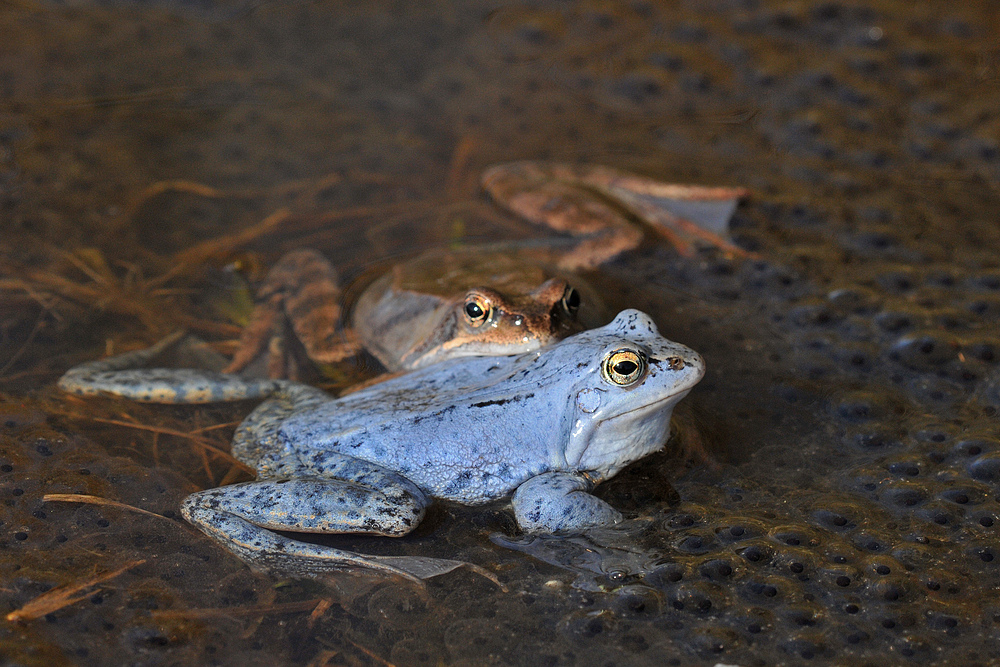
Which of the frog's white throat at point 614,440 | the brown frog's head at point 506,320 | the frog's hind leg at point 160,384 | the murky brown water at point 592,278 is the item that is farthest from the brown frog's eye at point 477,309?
the frog's hind leg at point 160,384

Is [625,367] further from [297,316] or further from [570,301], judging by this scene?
[297,316]

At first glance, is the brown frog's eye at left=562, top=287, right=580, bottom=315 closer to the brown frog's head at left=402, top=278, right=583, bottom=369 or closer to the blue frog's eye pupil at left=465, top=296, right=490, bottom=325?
the brown frog's head at left=402, top=278, right=583, bottom=369

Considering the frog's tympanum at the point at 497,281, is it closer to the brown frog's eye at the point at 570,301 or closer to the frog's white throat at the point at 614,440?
the brown frog's eye at the point at 570,301

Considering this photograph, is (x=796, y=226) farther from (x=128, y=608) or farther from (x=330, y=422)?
(x=128, y=608)

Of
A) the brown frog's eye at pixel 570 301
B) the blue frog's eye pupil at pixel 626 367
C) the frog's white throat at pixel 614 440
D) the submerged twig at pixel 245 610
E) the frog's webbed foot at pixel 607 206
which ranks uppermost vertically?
the frog's webbed foot at pixel 607 206

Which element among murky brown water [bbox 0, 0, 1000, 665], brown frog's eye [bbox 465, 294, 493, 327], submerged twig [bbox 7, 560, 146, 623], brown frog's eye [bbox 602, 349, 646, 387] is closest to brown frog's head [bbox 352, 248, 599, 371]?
brown frog's eye [bbox 465, 294, 493, 327]

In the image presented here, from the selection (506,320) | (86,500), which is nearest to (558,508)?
(506,320)

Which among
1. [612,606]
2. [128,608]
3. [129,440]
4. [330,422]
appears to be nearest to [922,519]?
[612,606]
